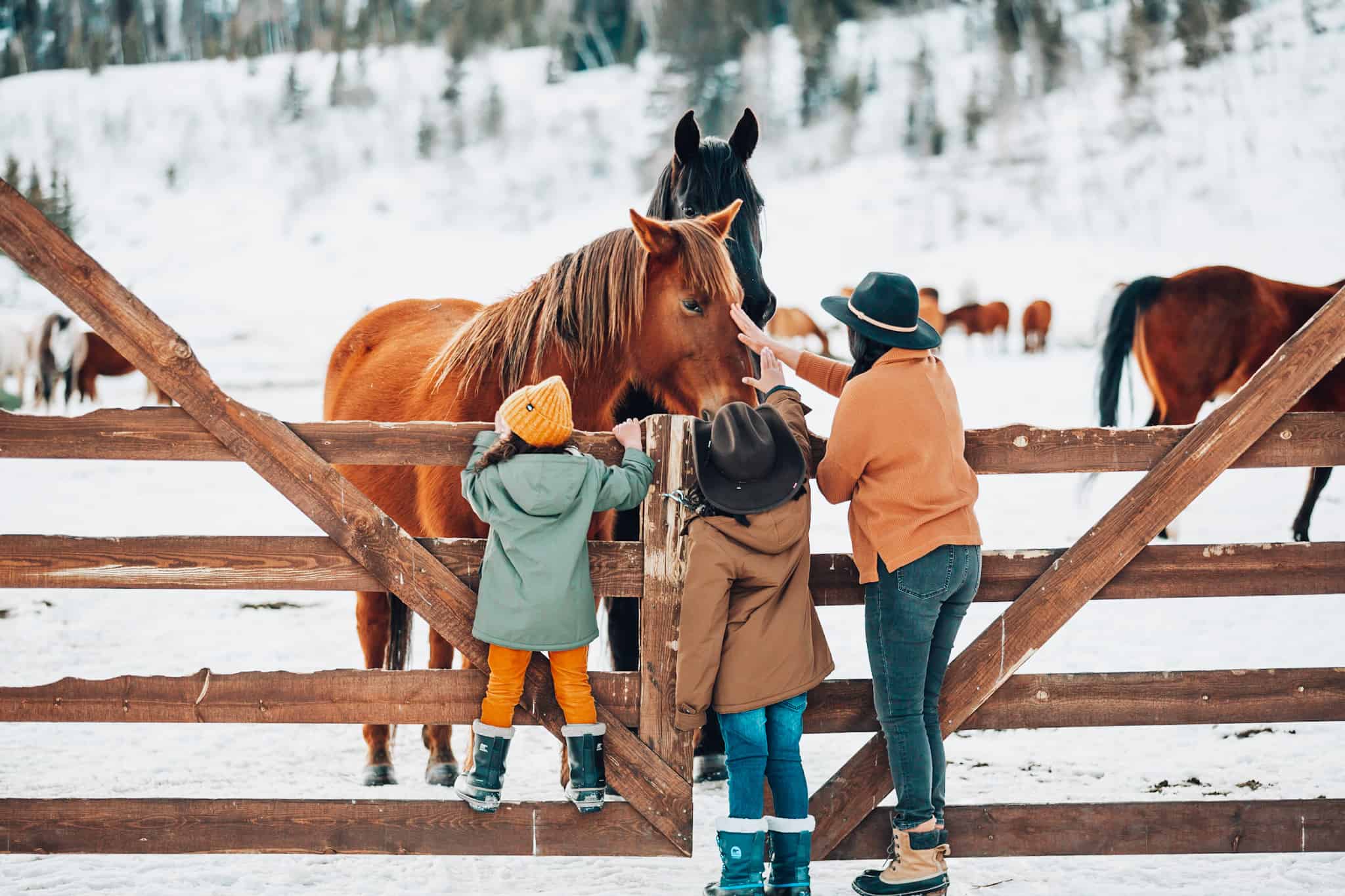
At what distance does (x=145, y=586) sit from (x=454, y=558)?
93 cm

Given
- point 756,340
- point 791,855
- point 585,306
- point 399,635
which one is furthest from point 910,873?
point 399,635

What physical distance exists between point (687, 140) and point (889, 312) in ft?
6.13

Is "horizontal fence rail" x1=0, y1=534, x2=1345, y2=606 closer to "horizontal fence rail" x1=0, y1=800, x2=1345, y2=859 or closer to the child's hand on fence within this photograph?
the child's hand on fence

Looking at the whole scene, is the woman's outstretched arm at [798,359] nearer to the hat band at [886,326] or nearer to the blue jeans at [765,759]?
the hat band at [886,326]

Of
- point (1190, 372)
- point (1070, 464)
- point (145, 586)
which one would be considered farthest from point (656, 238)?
point (1190, 372)

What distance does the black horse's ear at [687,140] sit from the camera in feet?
14.0

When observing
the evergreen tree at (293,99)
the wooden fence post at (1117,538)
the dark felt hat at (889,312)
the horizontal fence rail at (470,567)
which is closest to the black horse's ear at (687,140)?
the dark felt hat at (889,312)

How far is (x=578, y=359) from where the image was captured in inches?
134

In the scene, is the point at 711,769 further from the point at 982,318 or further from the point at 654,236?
the point at 982,318

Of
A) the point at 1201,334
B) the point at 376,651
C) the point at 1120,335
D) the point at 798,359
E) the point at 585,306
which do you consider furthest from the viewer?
the point at 1120,335

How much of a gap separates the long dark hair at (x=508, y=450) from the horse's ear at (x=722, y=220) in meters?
1.03

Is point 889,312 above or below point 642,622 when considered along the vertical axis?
above

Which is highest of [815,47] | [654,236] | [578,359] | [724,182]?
[815,47]

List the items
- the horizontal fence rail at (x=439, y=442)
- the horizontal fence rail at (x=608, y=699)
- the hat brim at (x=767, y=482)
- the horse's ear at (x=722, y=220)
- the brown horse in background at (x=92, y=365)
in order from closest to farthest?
the hat brim at (x=767, y=482) < the horizontal fence rail at (x=439, y=442) < the horizontal fence rail at (x=608, y=699) < the horse's ear at (x=722, y=220) < the brown horse in background at (x=92, y=365)
